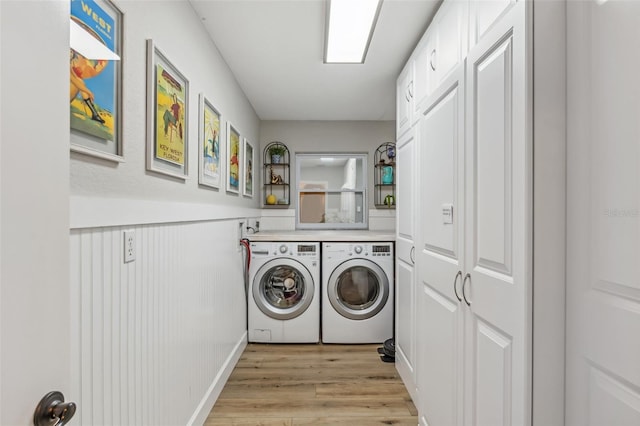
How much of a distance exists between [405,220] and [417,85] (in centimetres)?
89

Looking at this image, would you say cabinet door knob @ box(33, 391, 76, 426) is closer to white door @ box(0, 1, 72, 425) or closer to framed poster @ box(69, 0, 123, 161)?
white door @ box(0, 1, 72, 425)

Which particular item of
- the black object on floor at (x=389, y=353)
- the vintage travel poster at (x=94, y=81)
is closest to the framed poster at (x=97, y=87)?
the vintage travel poster at (x=94, y=81)

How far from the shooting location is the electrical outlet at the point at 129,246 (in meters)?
1.11

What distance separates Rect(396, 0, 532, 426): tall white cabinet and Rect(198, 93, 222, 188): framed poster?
1234 millimetres

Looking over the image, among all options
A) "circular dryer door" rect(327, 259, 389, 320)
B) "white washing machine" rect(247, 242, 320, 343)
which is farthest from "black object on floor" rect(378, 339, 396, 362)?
"white washing machine" rect(247, 242, 320, 343)

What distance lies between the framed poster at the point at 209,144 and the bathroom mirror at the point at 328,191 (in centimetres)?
191

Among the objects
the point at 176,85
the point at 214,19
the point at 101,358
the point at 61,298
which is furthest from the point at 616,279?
the point at 214,19

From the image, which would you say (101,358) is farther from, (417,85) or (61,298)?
(417,85)

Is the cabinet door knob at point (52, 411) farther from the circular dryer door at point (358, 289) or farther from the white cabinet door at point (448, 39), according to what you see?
the circular dryer door at point (358, 289)

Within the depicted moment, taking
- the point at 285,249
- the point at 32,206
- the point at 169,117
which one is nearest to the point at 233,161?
the point at 285,249

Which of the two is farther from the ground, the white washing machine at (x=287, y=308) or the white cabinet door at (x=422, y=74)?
the white cabinet door at (x=422, y=74)

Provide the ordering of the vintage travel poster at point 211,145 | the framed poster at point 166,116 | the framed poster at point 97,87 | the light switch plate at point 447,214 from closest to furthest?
the framed poster at point 97,87 < the framed poster at point 166,116 < the light switch plate at point 447,214 < the vintage travel poster at point 211,145

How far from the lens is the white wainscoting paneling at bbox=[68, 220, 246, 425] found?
94cm

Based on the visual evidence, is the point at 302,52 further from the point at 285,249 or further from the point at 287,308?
the point at 287,308
